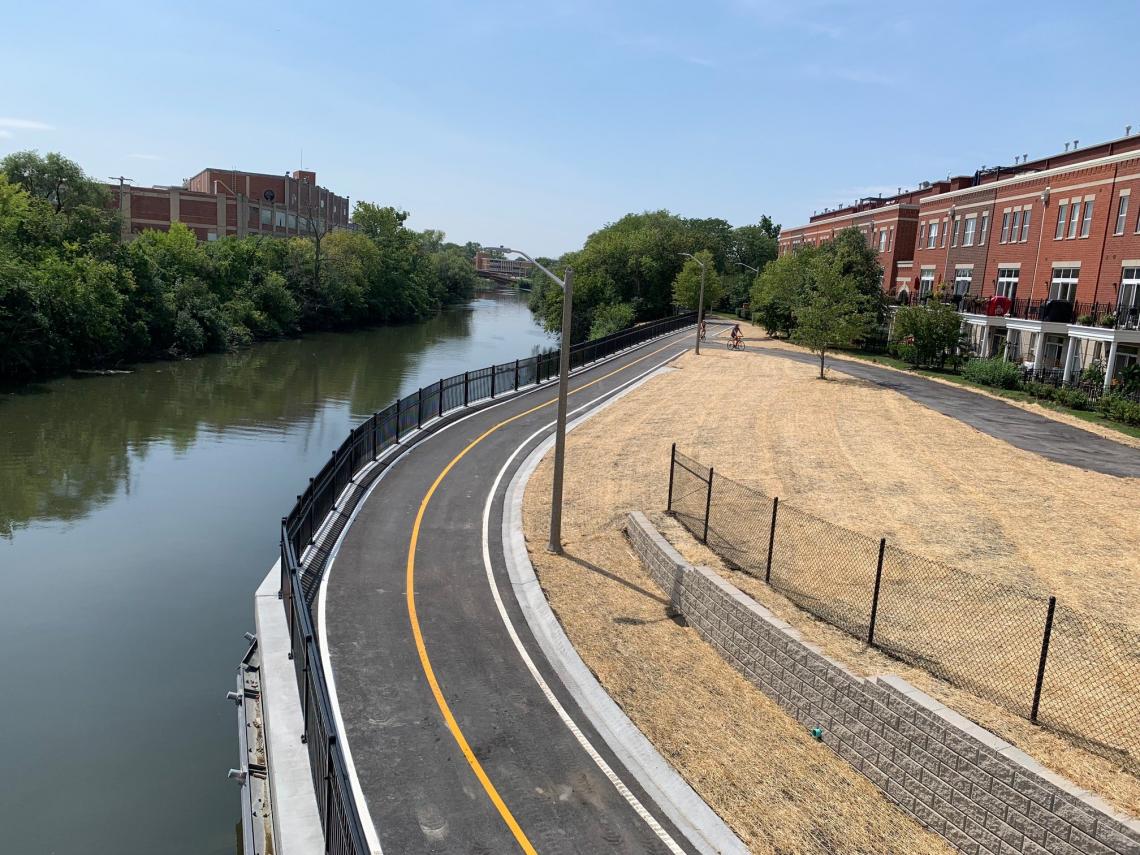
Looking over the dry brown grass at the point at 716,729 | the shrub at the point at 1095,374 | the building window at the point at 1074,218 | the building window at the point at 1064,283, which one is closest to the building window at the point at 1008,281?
the building window at the point at 1064,283

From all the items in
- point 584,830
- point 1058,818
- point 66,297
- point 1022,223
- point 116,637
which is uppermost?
point 1022,223

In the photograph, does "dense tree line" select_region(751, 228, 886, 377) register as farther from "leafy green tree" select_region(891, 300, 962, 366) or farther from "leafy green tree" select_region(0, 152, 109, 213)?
"leafy green tree" select_region(0, 152, 109, 213)

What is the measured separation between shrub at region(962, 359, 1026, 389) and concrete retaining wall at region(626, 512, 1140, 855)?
32.3 meters

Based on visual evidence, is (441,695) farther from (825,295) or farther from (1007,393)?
(825,295)

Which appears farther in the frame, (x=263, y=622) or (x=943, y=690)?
(x=263, y=622)

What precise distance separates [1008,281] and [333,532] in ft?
137

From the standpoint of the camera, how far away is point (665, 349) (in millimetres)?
58375

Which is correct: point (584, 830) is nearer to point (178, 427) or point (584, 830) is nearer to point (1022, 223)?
point (178, 427)

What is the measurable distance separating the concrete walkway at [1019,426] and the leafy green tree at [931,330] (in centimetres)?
224

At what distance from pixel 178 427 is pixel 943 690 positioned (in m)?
35.5

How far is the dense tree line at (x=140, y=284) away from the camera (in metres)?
48.8

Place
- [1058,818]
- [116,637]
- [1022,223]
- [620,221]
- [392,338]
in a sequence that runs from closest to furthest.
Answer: [1058,818] → [116,637] → [1022,223] → [392,338] → [620,221]

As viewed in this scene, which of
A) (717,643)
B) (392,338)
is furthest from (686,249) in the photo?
(717,643)

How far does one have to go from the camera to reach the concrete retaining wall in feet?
28.8
